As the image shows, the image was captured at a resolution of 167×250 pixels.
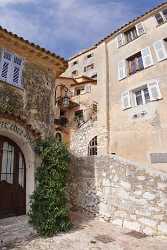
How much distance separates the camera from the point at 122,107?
1531 centimetres

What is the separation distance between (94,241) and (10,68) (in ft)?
20.3

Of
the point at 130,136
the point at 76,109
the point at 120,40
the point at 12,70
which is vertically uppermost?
the point at 120,40

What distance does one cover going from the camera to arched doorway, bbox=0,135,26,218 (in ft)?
24.5

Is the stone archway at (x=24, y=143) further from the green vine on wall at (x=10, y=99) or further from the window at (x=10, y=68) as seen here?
the window at (x=10, y=68)

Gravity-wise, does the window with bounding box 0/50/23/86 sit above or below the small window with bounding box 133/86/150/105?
below

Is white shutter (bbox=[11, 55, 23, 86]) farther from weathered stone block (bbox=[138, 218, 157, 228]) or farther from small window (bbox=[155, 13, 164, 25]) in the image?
small window (bbox=[155, 13, 164, 25])

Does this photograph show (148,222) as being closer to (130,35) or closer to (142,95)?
(142,95)

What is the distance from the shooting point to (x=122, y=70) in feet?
53.1

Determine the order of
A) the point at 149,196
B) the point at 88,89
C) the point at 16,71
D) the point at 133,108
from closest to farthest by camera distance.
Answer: the point at 149,196 → the point at 16,71 → the point at 133,108 → the point at 88,89

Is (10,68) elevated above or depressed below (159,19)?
below

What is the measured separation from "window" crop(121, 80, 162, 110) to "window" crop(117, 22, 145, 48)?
167 inches

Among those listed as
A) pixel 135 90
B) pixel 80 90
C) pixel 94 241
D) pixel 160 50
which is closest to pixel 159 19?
pixel 160 50

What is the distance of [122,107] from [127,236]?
992cm

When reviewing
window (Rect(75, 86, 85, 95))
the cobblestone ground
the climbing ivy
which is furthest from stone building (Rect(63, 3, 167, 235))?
window (Rect(75, 86, 85, 95))
